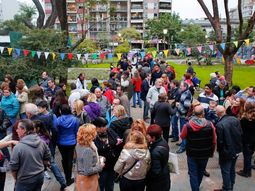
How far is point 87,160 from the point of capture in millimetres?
4254

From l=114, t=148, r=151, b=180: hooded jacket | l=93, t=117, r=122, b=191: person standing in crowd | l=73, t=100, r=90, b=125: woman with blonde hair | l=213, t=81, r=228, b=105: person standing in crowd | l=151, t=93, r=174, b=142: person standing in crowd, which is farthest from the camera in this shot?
l=213, t=81, r=228, b=105: person standing in crowd

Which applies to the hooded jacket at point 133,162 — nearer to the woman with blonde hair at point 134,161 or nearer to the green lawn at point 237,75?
the woman with blonde hair at point 134,161

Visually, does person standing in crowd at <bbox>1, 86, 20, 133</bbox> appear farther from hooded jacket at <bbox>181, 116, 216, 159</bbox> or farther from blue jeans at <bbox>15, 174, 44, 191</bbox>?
hooded jacket at <bbox>181, 116, 216, 159</bbox>

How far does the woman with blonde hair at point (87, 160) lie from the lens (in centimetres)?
424

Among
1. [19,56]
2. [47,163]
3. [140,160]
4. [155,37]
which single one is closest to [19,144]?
[47,163]

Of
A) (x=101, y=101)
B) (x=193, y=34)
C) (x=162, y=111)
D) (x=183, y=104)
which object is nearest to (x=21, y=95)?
(x=101, y=101)

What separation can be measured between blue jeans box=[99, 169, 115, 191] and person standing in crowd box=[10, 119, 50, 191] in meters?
1.13

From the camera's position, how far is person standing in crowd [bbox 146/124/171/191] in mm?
4172

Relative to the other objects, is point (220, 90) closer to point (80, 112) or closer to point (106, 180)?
point (80, 112)

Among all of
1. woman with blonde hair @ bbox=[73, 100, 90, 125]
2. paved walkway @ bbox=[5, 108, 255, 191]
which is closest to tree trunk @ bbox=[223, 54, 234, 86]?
paved walkway @ bbox=[5, 108, 255, 191]

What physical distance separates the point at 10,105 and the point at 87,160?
4376 millimetres

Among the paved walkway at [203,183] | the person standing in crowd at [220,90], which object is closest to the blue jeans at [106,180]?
the paved walkway at [203,183]

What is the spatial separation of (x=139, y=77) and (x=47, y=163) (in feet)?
27.1

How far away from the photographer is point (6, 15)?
72625 millimetres
